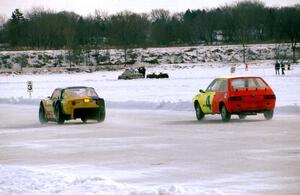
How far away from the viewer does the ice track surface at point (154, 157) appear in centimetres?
1163

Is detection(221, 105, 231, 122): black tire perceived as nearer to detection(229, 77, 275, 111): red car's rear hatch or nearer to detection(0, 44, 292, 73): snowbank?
detection(229, 77, 275, 111): red car's rear hatch

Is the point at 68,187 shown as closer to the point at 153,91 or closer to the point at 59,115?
the point at 59,115

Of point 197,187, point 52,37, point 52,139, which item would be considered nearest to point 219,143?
point 52,139

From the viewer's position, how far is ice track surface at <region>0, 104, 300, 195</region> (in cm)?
1163

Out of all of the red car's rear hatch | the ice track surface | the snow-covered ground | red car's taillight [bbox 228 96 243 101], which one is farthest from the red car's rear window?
the snow-covered ground

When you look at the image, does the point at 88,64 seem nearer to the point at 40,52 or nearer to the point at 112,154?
the point at 40,52

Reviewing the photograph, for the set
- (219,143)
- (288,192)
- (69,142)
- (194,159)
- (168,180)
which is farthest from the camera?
(69,142)

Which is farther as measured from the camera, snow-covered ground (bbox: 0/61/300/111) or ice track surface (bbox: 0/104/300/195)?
snow-covered ground (bbox: 0/61/300/111)

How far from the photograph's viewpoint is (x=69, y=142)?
2033 cm

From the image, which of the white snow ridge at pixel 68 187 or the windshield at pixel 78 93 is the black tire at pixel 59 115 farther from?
the white snow ridge at pixel 68 187

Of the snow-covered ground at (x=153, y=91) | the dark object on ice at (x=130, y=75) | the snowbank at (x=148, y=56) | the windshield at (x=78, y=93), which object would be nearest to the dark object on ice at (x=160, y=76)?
the dark object on ice at (x=130, y=75)

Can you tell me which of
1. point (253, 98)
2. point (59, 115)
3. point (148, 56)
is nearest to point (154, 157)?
point (253, 98)

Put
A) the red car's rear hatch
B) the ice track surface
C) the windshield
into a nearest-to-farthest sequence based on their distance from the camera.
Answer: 1. the ice track surface
2. the red car's rear hatch
3. the windshield

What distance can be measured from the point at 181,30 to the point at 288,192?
185534 mm
